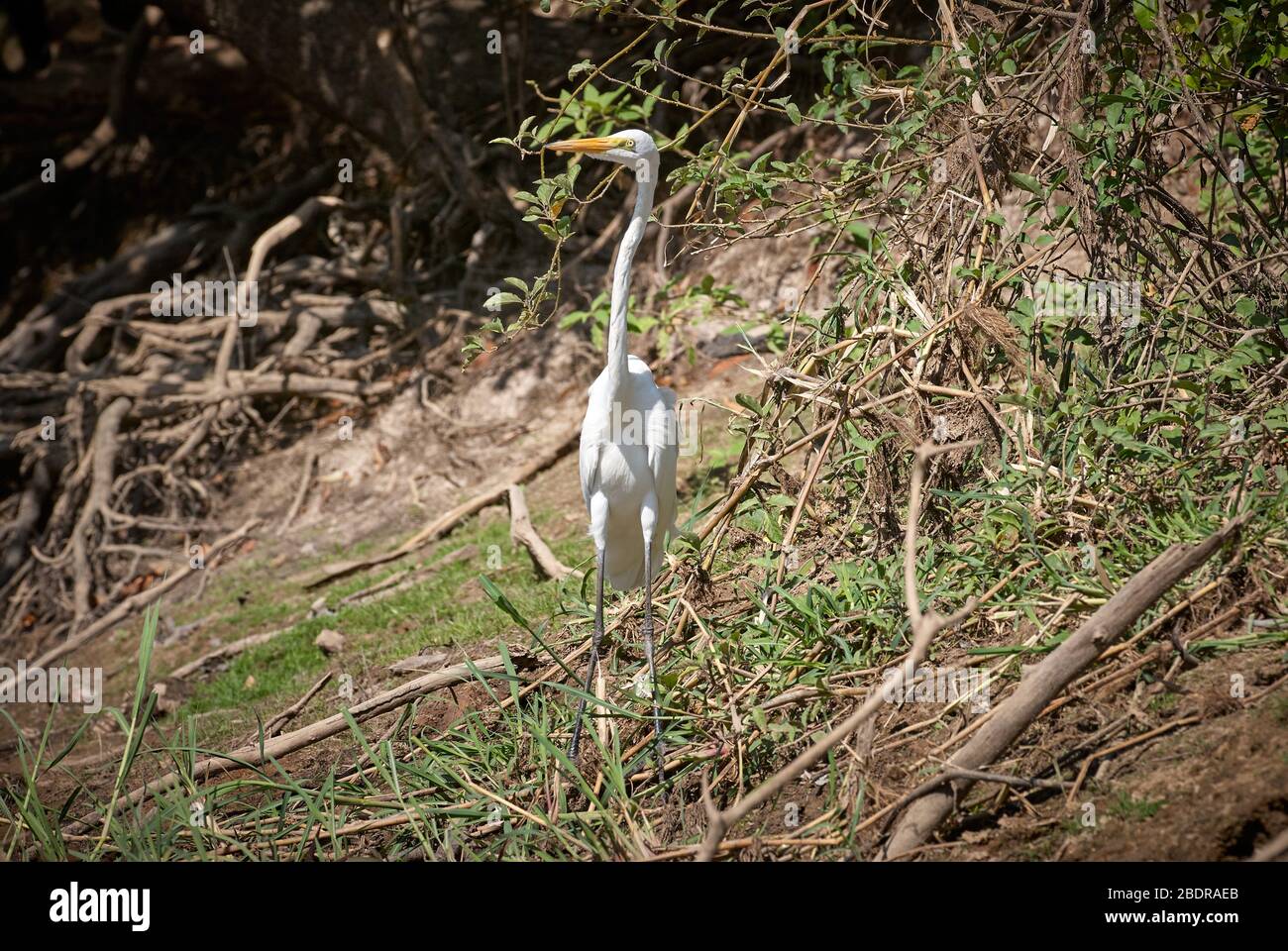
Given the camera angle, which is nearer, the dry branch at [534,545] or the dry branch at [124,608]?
the dry branch at [534,545]

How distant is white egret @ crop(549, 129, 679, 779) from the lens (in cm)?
411

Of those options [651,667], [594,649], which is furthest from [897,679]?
[594,649]

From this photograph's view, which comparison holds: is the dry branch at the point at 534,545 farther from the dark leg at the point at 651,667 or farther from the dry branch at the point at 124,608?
the dry branch at the point at 124,608

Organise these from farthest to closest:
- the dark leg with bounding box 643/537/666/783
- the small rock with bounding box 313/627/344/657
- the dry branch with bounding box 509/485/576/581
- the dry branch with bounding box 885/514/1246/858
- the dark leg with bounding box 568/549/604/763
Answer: the small rock with bounding box 313/627/344/657 → the dry branch with bounding box 509/485/576/581 → the dark leg with bounding box 568/549/604/763 → the dark leg with bounding box 643/537/666/783 → the dry branch with bounding box 885/514/1246/858

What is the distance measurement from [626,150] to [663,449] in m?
1.15

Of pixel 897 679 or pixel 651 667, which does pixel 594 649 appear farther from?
pixel 897 679

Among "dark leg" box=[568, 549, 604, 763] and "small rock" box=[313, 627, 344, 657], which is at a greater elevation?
"dark leg" box=[568, 549, 604, 763]

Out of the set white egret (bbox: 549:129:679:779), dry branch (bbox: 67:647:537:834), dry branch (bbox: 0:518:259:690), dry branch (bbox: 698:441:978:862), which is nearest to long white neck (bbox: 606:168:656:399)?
white egret (bbox: 549:129:679:779)

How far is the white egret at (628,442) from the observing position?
13.5 ft

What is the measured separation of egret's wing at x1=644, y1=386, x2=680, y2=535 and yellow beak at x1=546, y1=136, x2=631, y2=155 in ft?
3.30

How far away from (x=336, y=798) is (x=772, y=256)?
18.5 feet

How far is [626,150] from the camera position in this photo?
13.5ft

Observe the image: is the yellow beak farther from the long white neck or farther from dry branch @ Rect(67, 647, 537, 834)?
dry branch @ Rect(67, 647, 537, 834)

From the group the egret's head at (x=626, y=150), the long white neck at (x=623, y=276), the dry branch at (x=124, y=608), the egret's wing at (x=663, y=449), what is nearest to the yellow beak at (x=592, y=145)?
the egret's head at (x=626, y=150)
